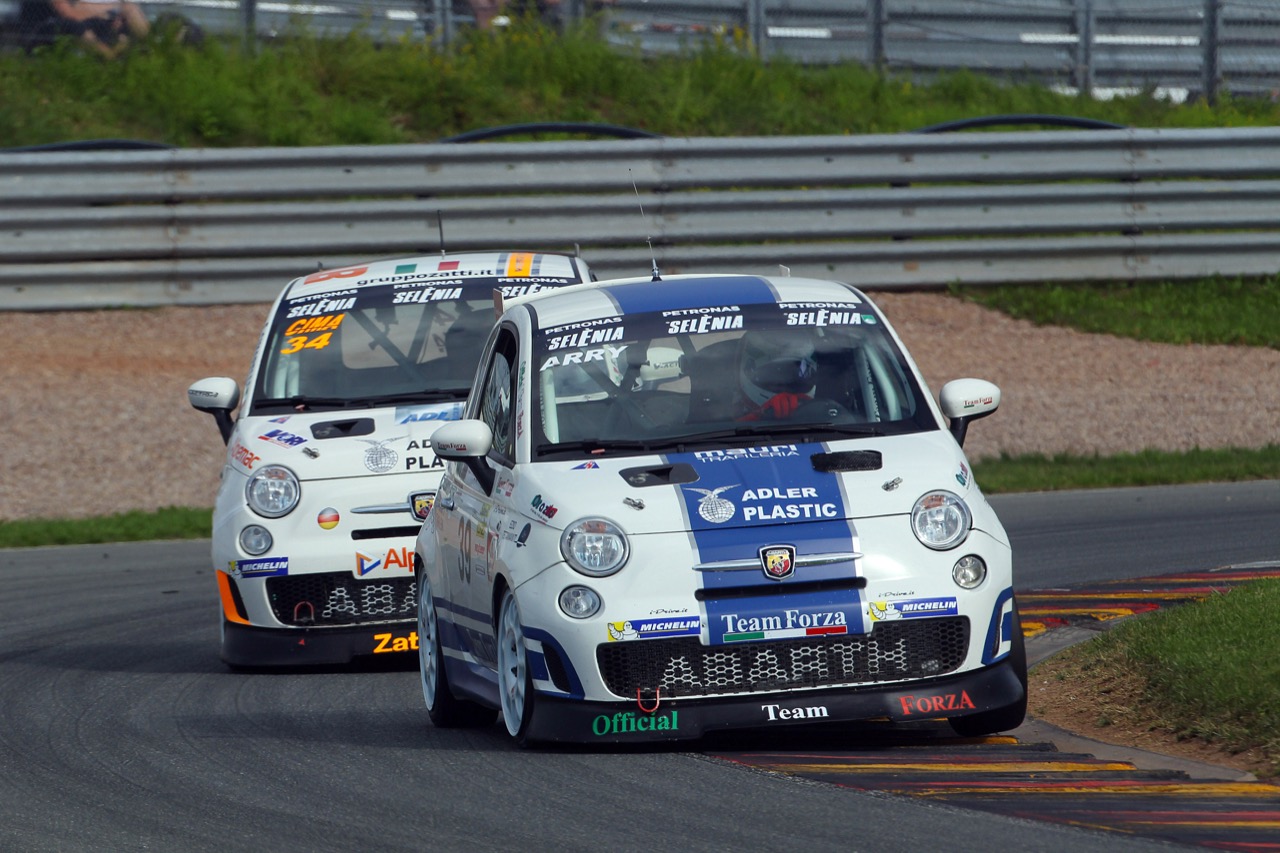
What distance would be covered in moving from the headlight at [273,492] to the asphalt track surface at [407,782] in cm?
74

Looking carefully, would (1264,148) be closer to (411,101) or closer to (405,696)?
(411,101)

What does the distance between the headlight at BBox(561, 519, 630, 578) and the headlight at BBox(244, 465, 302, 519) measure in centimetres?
302

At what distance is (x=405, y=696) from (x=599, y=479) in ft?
7.49

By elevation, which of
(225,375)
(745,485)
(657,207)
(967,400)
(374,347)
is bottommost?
(225,375)

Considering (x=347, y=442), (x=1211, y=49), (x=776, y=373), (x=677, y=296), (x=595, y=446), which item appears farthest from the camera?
(x=1211, y=49)

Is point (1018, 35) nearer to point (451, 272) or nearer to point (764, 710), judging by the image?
point (451, 272)

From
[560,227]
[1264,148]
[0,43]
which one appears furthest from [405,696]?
[0,43]

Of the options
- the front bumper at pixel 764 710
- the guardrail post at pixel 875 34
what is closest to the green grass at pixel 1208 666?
the front bumper at pixel 764 710

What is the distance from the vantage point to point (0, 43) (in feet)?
69.7

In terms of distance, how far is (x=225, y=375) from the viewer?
17.9 m

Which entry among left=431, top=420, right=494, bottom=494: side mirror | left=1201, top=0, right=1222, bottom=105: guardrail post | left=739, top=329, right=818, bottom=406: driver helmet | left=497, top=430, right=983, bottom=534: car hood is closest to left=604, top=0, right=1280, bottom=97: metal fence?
left=1201, top=0, right=1222, bottom=105: guardrail post

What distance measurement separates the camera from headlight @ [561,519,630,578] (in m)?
6.86

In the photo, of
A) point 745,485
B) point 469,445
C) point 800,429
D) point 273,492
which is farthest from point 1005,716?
point 273,492

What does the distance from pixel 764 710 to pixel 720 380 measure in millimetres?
1409
